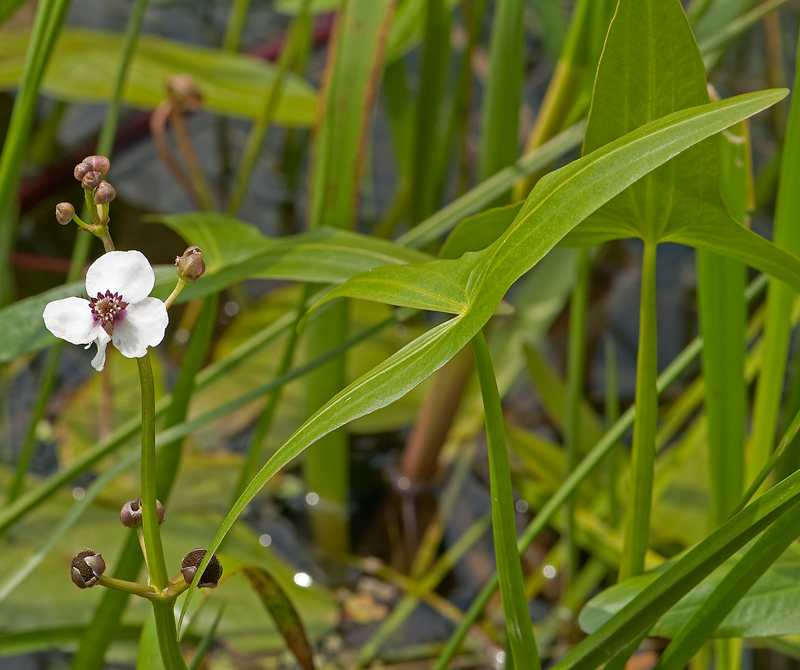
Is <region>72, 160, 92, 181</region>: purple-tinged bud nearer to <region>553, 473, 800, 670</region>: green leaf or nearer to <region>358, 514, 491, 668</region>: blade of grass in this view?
<region>553, 473, 800, 670</region>: green leaf

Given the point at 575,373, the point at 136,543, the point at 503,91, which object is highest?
the point at 503,91

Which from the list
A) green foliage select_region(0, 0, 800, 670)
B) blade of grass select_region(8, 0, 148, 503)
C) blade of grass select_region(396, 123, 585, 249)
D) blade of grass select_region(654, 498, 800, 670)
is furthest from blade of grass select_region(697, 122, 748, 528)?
blade of grass select_region(8, 0, 148, 503)

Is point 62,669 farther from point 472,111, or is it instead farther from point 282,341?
point 472,111

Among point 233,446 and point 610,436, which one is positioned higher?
point 233,446

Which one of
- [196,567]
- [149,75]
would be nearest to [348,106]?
[196,567]

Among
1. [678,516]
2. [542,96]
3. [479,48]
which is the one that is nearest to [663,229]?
[678,516]

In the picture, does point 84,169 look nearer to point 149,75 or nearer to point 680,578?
point 680,578

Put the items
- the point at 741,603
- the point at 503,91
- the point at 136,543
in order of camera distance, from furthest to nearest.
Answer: the point at 503,91, the point at 136,543, the point at 741,603

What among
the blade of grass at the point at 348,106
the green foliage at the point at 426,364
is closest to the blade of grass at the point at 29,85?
the green foliage at the point at 426,364
